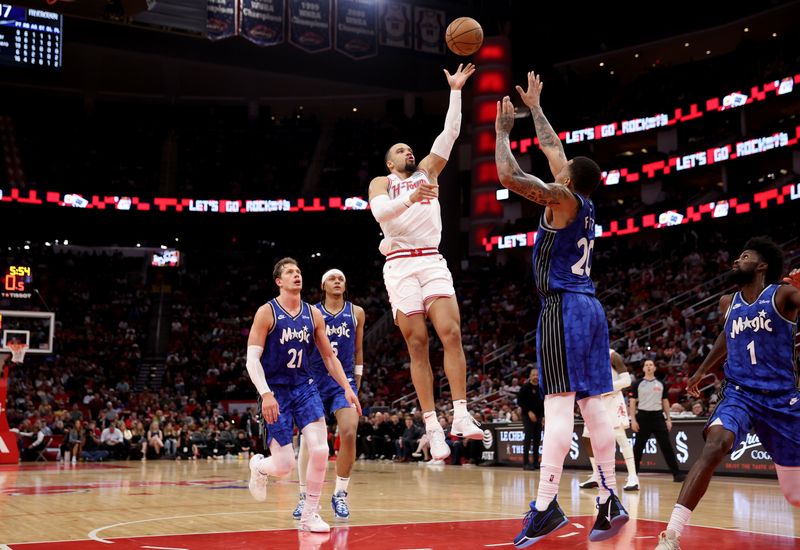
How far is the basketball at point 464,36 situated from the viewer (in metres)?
7.63

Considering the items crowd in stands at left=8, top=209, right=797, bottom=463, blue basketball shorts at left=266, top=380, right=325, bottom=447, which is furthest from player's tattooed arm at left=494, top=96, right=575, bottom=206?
crowd in stands at left=8, top=209, right=797, bottom=463

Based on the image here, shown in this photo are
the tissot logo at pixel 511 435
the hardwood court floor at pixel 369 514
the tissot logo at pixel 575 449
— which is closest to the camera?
the hardwood court floor at pixel 369 514

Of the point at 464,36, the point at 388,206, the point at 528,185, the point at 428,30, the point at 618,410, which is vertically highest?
the point at 428,30

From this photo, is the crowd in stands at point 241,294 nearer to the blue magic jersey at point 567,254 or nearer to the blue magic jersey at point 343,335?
the blue magic jersey at point 343,335

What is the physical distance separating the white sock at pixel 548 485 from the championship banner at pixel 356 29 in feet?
81.5

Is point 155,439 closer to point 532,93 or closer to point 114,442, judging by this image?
point 114,442

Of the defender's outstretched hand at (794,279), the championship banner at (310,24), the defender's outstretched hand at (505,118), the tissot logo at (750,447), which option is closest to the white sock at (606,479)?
the defender's outstretched hand at (794,279)

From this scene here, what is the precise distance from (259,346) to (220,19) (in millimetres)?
21018

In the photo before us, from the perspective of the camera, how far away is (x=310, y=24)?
2873 centimetres

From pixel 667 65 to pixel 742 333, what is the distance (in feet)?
110

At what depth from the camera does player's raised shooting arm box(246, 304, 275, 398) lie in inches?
305

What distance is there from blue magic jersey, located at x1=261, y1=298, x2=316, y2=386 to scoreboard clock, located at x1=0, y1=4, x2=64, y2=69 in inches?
996

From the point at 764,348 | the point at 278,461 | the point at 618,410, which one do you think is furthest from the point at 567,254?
the point at 618,410

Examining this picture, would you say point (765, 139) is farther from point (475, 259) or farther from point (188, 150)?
point (188, 150)
